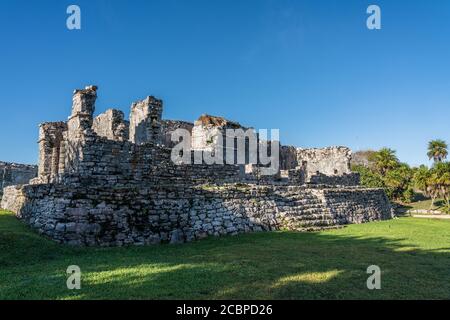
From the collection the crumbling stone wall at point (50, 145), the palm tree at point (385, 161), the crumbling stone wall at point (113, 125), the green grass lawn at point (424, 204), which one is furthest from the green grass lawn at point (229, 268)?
the palm tree at point (385, 161)

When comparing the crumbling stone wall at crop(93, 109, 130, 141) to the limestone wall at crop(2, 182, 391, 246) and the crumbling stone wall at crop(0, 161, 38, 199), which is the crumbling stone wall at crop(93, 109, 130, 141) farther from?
the crumbling stone wall at crop(0, 161, 38, 199)

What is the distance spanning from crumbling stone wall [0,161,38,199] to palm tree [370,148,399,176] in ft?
166

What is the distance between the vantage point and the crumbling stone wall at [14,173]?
24.5m

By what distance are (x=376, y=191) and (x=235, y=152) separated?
31.2 ft

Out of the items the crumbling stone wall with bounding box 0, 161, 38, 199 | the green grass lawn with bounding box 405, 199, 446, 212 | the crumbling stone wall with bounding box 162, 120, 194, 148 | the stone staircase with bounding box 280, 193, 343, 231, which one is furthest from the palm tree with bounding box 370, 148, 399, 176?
the crumbling stone wall with bounding box 0, 161, 38, 199

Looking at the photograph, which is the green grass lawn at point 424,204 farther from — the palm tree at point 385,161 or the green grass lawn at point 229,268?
the green grass lawn at point 229,268

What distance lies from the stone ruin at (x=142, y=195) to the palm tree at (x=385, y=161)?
3869 centimetres

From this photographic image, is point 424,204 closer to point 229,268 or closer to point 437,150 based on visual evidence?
point 437,150

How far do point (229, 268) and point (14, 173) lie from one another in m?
22.2

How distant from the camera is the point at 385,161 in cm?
5847

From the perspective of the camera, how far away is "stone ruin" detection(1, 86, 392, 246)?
457 inches

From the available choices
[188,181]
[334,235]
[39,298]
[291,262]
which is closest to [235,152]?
[188,181]

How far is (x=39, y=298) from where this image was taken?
6.05 meters

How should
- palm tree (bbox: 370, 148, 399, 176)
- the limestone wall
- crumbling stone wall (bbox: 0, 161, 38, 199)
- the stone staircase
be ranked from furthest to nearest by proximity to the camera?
palm tree (bbox: 370, 148, 399, 176) → crumbling stone wall (bbox: 0, 161, 38, 199) → the stone staircase → the limestone wall
